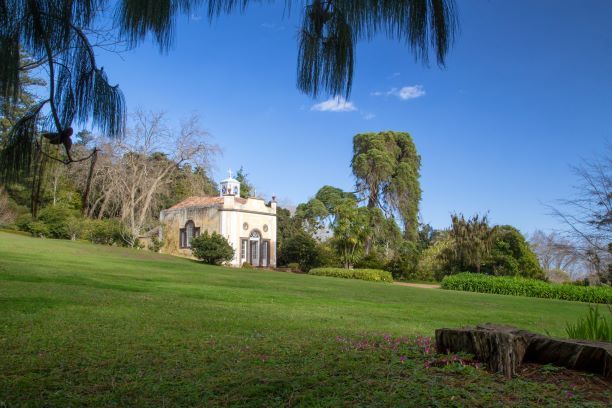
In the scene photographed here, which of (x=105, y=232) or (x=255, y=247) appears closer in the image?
(x=105, y=232)

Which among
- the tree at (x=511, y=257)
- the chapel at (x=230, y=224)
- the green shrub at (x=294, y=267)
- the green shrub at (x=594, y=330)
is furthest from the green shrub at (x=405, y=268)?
the green shrub at (x=594, y=330)

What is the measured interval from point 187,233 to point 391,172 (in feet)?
56.9

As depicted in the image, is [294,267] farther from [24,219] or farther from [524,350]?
[24,219]

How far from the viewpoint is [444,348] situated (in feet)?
14.7

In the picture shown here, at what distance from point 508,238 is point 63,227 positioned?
2932 cm

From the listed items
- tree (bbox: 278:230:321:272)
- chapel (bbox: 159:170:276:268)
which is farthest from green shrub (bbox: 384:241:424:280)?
chapel (bbox: 159:170:276:268)

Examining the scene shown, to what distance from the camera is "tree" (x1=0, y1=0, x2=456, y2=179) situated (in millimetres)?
2275

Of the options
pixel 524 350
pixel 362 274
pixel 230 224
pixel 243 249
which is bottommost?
pixel 362 274

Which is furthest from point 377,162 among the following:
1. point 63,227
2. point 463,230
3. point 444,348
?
point 444,348

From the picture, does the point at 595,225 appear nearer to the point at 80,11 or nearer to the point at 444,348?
the point at 444,348

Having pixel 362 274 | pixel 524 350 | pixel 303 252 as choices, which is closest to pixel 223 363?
pixel 524 350

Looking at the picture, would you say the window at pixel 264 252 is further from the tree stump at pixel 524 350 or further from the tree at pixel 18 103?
the tree at pixel 18 103

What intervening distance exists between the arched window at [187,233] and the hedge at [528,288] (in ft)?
58.6

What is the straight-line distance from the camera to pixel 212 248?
97.8 feet
